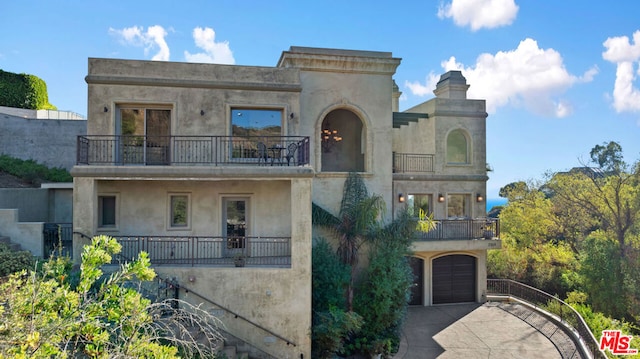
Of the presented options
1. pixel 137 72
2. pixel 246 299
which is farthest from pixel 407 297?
pixel 137 72

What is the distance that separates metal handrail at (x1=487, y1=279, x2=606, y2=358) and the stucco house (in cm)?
210

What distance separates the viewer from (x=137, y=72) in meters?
13.0

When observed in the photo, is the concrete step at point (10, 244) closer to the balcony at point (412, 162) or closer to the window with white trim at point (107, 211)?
the window with white trim at point (107, 211)

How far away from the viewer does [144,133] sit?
1326 cm

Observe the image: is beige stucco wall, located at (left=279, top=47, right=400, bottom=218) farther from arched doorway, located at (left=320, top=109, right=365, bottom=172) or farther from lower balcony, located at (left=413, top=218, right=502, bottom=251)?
lower balcony, located at (left=413, top=218, right=502, bottom=251)

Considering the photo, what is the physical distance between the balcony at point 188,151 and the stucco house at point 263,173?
0.13 ft

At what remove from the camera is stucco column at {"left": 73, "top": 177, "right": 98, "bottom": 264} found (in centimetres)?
1114

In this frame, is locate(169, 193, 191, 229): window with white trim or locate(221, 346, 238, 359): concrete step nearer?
locate(221, 346, 238, 359): concrete step

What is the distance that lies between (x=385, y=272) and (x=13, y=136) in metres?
19.4

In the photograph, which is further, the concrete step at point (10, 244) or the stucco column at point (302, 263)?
the concrete step at point (10, 244)

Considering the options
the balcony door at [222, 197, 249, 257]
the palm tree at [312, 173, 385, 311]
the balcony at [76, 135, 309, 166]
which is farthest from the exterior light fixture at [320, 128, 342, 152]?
the balcony door at [222, 197, 249, 257]

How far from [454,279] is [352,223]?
7455 mm

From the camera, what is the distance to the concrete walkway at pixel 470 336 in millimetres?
12562

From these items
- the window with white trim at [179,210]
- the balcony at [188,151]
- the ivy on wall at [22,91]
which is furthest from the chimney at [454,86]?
the ivy on wall at [22,91]
